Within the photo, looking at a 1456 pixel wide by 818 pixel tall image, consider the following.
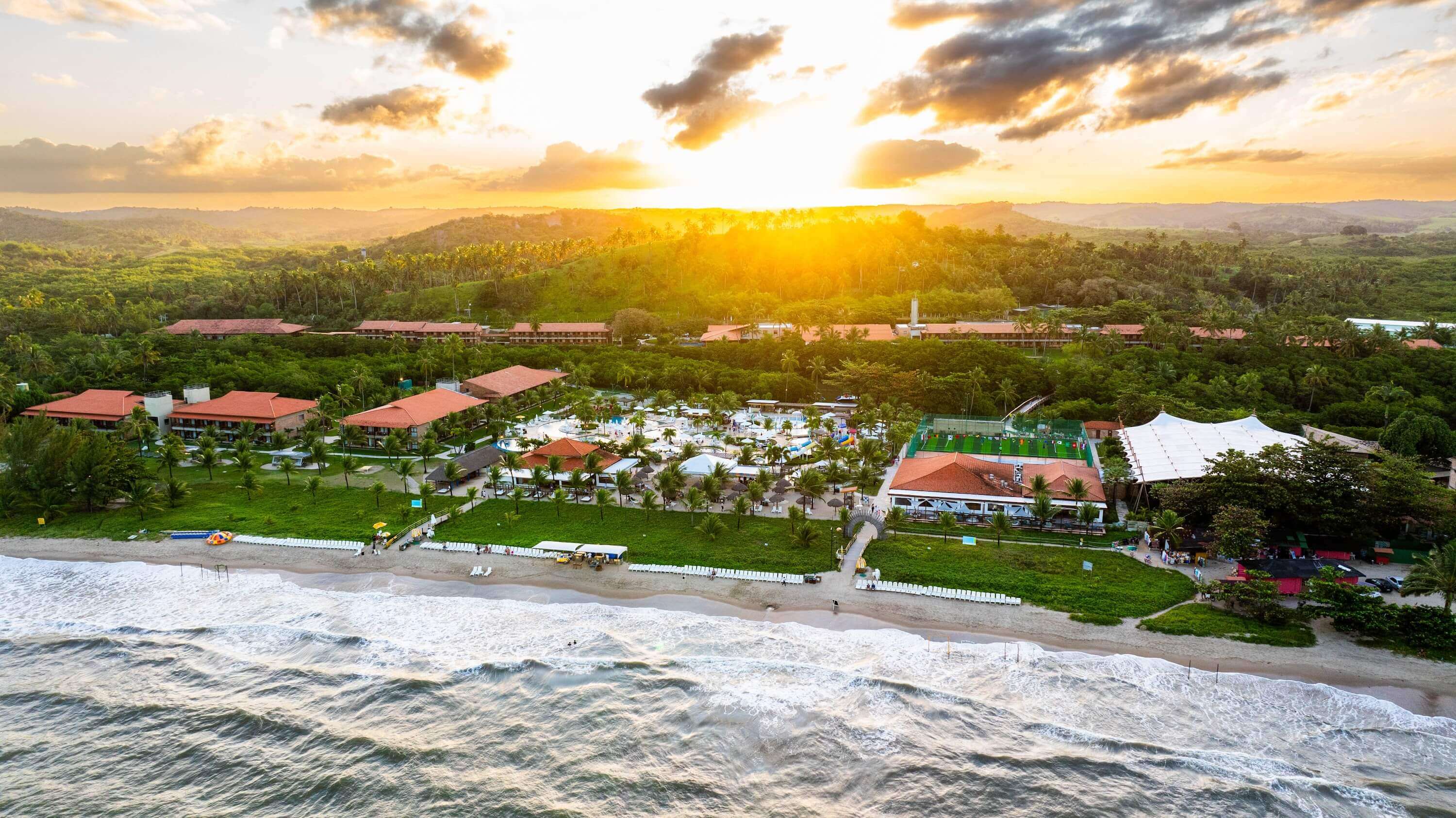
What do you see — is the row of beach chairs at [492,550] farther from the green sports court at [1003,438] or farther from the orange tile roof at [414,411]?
the green sports court at [1003,438]

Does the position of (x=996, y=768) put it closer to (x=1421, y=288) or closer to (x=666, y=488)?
(x=666, y=488)

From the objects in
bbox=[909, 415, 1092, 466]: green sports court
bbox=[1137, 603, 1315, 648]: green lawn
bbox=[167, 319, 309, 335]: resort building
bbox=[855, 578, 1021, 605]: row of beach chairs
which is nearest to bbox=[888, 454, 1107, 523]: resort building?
bbox=[909, 415, 1092, 466]: green sports court

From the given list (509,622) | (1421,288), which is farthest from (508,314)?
(1421,288)

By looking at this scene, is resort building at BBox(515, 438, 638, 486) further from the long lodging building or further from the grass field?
the grass field

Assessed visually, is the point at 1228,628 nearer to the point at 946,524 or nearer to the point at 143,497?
the point at 946,524

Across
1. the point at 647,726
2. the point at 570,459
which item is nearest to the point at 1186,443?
the point at 647,726
